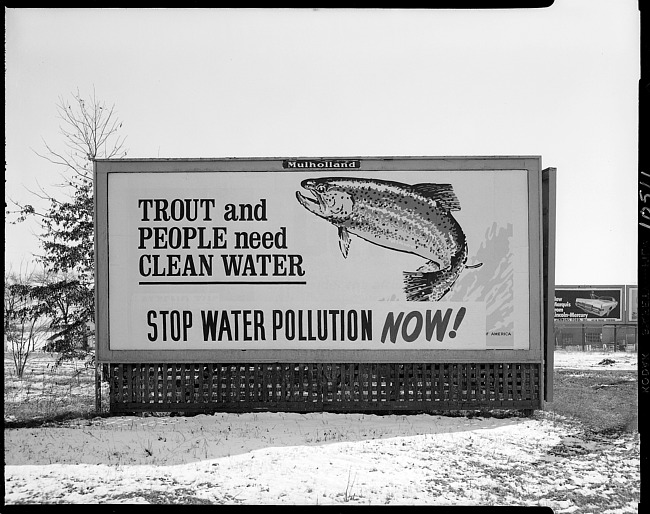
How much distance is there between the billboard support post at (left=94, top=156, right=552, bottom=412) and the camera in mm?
7336

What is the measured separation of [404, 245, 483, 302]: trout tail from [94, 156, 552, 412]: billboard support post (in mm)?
13

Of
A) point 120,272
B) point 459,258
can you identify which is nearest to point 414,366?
point 459,258

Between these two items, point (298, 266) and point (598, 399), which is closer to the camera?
point (298, 266)

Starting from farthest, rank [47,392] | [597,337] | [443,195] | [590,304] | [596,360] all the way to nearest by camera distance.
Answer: [590,304] → [597,337] → [596,360] → [47,392] → [443,195]

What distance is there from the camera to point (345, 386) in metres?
7.49

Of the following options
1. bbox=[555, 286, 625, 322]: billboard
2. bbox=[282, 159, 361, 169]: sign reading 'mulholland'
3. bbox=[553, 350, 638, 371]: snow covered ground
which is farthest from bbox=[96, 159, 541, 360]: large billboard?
bbox=[555, 286, 625, 322]: billboard

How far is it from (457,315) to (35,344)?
26.8 ft

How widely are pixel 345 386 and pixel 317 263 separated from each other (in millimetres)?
1663

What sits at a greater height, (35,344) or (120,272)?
(120,272)

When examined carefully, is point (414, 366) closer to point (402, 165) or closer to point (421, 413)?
point (421, 413)

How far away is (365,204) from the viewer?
292 inches

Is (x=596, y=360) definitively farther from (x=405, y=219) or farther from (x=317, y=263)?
(x=317, y=263)

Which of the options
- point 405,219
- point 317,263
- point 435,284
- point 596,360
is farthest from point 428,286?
point 596,360

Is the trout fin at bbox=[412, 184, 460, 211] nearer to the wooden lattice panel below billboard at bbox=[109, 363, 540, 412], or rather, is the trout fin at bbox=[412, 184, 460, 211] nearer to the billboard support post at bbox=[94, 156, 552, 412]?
the billboard support post at bbox=[94, 156, 552, 412]
